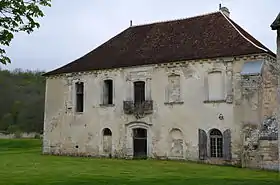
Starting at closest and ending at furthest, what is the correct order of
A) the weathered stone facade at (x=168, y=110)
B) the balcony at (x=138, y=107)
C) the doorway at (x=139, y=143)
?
the weathered stone facade at (x=168, y=110), the balcony at (x=138, y=107), the doorway at (x=139, y=143)

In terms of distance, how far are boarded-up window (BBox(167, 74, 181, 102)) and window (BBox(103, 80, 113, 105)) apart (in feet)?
15.3

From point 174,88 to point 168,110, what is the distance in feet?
4.62

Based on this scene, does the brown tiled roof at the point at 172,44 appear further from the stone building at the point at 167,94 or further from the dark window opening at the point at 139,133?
the dark window opening at the point at 139,133

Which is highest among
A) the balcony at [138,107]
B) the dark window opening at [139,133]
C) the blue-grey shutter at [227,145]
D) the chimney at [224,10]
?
the chimney at [224,10]

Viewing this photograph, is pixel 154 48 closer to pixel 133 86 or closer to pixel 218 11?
pixel 133 86

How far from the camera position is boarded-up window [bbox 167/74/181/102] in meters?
24.5

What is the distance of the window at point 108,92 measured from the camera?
90.3 feet

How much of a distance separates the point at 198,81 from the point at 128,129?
5678mm

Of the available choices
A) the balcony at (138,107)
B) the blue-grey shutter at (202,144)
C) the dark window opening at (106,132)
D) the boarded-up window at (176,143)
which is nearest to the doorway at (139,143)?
the balcony at (138,107)

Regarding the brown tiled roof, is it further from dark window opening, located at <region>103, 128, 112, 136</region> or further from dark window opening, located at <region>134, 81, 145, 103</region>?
dark window opening, located at <region>103, 128, 112, 136</region>

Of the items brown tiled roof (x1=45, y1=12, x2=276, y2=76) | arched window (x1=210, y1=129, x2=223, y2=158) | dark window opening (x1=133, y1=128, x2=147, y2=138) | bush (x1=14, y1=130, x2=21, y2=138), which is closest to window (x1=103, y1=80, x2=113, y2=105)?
brown tiled roof (x1=45, y1=12, x2=276, y2=76)

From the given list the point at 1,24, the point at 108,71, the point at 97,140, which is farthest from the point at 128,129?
the point at 1,24

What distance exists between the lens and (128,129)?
26.0 metres

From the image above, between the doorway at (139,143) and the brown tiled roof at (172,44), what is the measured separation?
14.4 feet
